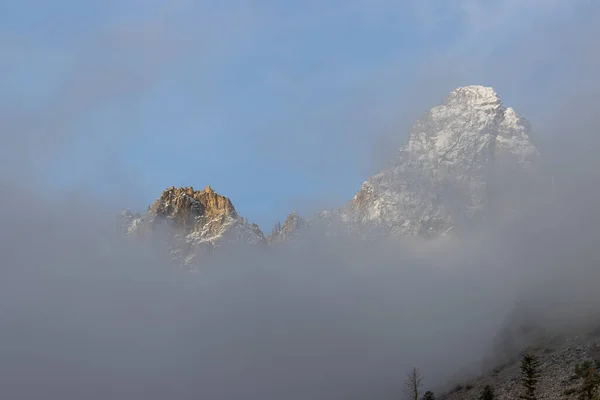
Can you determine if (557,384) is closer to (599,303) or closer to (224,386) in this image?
(599,303)

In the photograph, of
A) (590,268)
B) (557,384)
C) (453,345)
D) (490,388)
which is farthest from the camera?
(590,268)

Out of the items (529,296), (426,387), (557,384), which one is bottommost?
(557,384)

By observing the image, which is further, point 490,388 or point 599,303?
point 599,303

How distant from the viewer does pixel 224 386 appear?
196 metres

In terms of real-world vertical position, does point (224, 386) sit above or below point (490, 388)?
above

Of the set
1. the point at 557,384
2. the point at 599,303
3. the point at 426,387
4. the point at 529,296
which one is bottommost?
the point at 557,384

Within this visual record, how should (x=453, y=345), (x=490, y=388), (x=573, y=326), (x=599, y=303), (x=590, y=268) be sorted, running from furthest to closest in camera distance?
(x=590, y=268) → (x=453, y=345) → (x=599, y=303) → (x=573, y=326) → (x=490, y=388)

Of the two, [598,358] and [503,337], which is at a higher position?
[503,337]

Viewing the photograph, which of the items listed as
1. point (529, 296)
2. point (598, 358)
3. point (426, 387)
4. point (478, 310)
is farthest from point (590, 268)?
point (598, 358)

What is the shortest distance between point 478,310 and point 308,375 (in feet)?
172

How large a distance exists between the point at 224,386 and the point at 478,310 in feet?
256

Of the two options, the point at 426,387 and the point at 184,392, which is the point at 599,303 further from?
the point at 184,392

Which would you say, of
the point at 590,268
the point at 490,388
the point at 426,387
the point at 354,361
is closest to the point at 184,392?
the point at 354,361

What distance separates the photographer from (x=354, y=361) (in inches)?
7436
